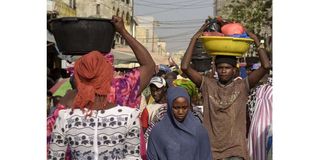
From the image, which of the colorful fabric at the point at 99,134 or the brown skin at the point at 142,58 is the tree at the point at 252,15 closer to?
the brown skin at the point at 142,58

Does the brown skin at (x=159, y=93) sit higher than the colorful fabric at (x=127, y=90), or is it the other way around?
the colorful fabric at (x=127, y=90)

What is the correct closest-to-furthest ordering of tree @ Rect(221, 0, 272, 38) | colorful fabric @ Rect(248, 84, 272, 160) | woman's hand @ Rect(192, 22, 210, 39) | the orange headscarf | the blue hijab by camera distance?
1. the orange headscarf
2. the blue hijab
3. colorful fabric @ Rect(248, 84, 272, 160)
4. woman's hand @ Rect(192, 22, 210, 39)
5. tree @ Rect(221, 0, 272, 38)

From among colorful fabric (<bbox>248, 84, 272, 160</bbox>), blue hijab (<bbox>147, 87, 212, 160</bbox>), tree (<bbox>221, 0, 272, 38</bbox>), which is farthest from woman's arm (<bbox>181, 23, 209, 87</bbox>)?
tree (<bbox>221, 0, 272, 38</bbox>)

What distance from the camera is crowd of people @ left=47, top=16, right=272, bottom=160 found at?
150 inches

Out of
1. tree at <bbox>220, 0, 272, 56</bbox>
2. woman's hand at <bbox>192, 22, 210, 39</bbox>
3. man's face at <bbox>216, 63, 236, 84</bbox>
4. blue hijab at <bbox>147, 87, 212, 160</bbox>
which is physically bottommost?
blue hijab at <bbox>147, 87, 212, 160</bbox>

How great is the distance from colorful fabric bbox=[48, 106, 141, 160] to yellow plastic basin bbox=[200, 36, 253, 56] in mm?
1564

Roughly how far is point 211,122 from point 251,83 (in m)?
0.42

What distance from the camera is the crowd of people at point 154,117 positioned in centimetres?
380

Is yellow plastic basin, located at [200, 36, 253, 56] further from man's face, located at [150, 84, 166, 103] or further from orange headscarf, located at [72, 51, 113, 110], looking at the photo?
orange headscarf, located at [72, 51, 113, 110]

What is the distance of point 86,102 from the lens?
3.82 meters

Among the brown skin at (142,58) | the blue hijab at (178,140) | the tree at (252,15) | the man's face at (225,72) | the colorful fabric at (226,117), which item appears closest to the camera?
the brown skin at (142,58)

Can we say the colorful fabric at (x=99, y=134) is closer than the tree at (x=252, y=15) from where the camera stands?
Yes

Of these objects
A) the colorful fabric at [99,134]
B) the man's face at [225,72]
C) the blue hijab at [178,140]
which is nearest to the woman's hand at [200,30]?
the man's face at [225,72]
